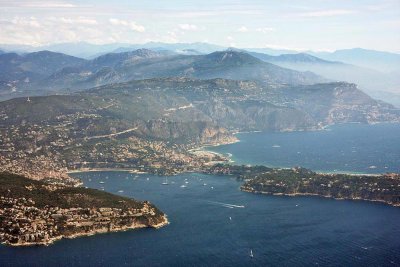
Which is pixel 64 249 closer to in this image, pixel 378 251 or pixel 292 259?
pixel 292 259

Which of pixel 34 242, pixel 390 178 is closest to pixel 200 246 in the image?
pixel 34 242

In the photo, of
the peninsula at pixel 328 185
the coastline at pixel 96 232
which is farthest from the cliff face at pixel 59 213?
the peninsula at pixel 328 185

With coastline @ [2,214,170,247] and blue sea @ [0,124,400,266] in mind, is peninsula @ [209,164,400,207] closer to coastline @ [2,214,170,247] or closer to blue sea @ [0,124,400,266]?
blue sea @ [0,124,400,266]

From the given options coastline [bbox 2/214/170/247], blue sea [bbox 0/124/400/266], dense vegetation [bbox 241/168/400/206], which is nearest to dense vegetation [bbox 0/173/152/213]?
coastline [bbox 2/214/170/247]

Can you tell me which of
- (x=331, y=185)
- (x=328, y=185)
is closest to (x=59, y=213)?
(x=328, y=185)

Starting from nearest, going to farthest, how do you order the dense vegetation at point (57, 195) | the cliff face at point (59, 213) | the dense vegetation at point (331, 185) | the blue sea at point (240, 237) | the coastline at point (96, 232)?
the blue sea at point (240, 237)
the coastline at point (96, 232)
the cliff face at point (59, 213)
the dense vegetation at point (57, 195)
the dense vegetation at point (331, 185)

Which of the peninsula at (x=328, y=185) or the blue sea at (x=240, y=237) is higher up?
the peninsula at (x=328, y=185)

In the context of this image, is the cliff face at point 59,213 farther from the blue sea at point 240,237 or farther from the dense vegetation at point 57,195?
the blue sea at point 240,237

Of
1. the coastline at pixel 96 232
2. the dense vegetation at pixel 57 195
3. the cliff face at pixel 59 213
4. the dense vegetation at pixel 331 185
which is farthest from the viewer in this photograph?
the dense vegetation at pixel 331 185
